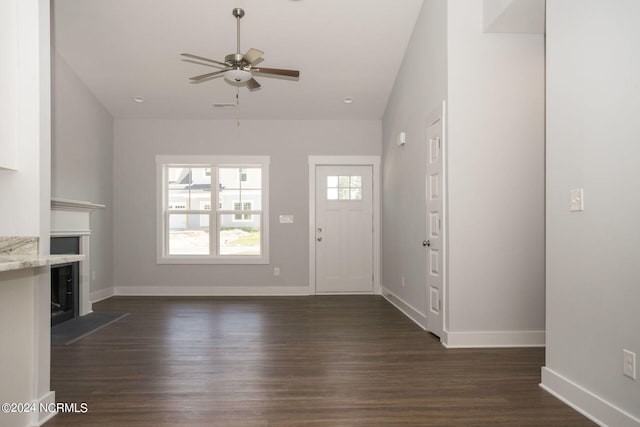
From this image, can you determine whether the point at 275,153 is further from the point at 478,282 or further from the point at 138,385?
the point at 138,385

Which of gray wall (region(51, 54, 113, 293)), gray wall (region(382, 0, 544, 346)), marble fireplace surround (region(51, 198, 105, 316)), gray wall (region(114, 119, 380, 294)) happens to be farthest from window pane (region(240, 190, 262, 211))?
gray wall (region(382, 0, 544, 346))

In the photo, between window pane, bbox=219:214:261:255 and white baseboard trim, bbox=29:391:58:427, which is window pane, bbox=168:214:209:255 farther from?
white baseboard trim, bbox=29:391:58:427

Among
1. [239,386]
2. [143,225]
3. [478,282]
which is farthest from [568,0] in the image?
[143,225]

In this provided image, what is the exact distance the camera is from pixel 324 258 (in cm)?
733

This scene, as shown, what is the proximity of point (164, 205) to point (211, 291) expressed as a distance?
1.58m

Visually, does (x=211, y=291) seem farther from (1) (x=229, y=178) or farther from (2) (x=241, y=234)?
(1) (x=229, y=178)

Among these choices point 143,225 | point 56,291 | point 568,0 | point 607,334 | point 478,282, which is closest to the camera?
point 607,334

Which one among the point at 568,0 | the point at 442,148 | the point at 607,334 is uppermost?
the point at 568,0

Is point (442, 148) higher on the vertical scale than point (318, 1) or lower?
lower

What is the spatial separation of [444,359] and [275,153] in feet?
15.1

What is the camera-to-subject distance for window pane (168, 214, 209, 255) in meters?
7.41

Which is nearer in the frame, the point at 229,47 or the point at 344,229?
the point at 229,47

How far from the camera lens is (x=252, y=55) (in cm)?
388

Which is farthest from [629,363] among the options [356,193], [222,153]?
[222,153]
